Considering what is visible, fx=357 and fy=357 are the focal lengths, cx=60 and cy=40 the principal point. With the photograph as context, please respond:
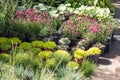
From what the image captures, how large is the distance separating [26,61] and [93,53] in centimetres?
140

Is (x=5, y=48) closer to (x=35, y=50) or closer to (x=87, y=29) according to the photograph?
(x=35, y=50)

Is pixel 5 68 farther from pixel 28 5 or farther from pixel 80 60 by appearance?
pixel 28 5

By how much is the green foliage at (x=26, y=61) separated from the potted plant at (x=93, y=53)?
1.16m

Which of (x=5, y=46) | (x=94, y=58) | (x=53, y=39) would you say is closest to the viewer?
(x=5, y=46)

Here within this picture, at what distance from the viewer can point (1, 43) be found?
5980mm

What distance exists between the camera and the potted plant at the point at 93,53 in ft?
19.8

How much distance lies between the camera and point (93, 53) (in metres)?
6.06

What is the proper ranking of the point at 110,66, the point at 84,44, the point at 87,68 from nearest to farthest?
the point at 87,68 < the point at 110,66 < the point at 84,44

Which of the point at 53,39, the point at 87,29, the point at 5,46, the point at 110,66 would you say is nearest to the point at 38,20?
the point at 53,39

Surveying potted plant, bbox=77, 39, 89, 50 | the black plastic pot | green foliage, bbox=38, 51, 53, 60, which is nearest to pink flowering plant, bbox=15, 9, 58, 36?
potted plant, bbox=77, 39, 89, 50

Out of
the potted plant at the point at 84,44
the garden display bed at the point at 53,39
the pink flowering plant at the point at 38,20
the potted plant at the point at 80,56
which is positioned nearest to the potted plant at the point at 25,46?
the garden display bed at the point at 53,39

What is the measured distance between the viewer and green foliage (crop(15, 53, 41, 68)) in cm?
511

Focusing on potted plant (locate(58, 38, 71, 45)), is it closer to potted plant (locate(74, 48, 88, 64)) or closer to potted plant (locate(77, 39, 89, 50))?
potted plant (locate(77, 39, 89, 50))

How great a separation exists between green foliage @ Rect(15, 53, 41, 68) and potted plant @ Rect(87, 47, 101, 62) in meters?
1.16
